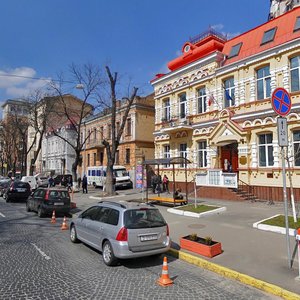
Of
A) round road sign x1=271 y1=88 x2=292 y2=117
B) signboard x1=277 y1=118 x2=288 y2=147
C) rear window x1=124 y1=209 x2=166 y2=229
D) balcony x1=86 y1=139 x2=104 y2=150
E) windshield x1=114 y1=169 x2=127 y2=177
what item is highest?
balcony x1=86 y1=139 x2=104 y2=150

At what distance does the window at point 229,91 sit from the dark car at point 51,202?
13482mm

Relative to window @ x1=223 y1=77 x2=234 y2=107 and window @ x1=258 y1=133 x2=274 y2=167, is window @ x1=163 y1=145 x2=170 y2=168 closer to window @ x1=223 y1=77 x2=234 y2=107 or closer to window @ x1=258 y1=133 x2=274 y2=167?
window @ x1=223 y1=77 x2=234 y2=107

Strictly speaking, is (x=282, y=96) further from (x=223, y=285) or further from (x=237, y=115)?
(x=237, y=115)

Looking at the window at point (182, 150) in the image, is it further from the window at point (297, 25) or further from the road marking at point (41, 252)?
the road marking at point (41, 252)

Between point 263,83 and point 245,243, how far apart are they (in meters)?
13.9

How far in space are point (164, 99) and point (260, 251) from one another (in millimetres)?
21847

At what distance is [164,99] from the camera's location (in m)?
28.9

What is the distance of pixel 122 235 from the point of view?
296 inches

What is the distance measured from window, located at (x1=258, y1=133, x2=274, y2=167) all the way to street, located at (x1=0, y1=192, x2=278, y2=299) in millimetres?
13168

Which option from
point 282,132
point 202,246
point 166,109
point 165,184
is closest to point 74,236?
point 202,246

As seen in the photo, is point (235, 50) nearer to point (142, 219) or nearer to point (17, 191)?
point (142, 219)

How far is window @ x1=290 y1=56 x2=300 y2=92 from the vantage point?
18.2 metres

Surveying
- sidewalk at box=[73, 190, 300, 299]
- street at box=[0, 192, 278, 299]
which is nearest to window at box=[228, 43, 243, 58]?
sidewalk at box=[73, 190, 300, 299]

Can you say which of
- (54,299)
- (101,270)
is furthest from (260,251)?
(54,299)
